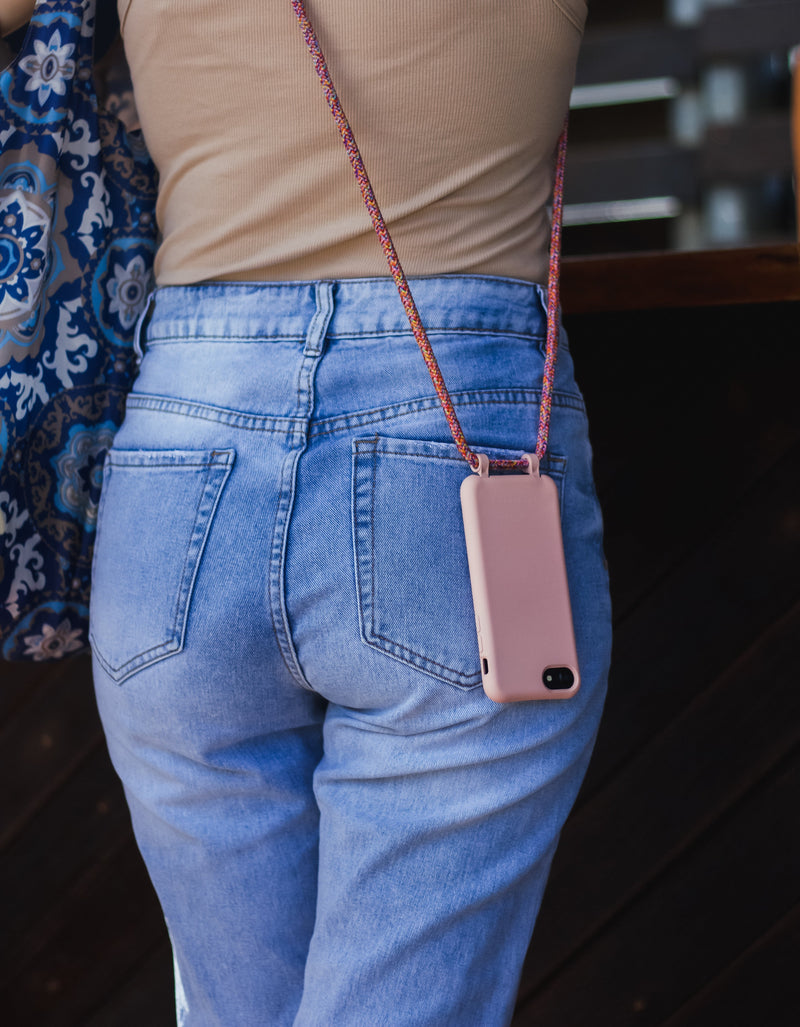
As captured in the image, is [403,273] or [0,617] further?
[0,617]

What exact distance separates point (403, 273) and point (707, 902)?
3.50 ft

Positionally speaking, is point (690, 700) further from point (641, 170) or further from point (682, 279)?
point (641, 170)

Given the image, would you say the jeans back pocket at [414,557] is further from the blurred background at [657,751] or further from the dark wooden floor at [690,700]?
the dark wooden floor at [690,700]

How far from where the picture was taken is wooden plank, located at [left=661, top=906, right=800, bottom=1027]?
4.26 ft

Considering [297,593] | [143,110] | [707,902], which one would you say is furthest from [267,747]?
[707,902]

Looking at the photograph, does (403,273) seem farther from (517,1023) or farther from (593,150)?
(593,150)

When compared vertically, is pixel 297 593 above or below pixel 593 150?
below

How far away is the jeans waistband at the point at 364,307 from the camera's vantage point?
638mm

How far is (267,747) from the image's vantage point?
688 mm

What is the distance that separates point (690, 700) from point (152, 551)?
89 cm

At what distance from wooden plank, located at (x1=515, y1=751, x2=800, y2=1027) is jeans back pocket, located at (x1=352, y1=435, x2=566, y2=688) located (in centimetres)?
86

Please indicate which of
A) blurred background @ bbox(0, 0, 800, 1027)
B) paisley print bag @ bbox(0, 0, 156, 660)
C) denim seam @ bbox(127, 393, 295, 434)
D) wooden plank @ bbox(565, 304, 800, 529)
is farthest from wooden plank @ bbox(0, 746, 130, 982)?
denim seam @ bbox(127, 393, 295, 434)

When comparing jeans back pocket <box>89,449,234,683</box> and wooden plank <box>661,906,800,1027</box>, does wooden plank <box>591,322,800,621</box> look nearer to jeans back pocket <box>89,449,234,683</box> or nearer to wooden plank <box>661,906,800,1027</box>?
wooden plank <box>661,906,800,1027</box>

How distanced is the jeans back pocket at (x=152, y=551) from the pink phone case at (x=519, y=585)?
17 centimetres
